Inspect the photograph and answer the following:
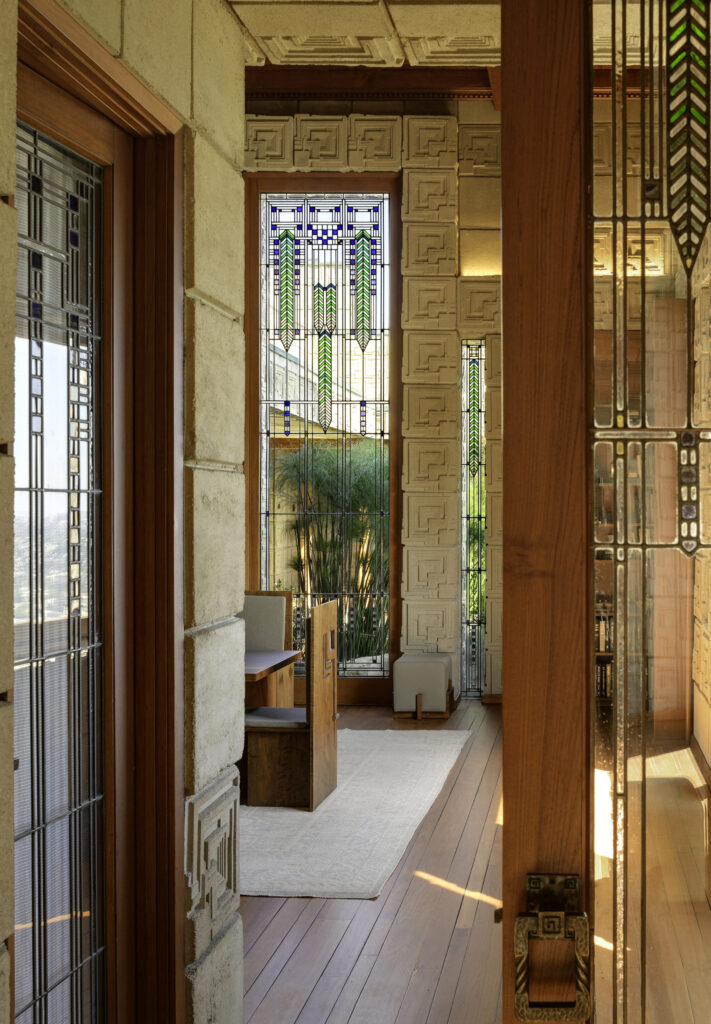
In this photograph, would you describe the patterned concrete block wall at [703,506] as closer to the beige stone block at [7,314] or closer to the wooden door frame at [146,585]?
the beige stone block at [7,314]

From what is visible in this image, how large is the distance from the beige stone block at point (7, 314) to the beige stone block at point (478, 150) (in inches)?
251

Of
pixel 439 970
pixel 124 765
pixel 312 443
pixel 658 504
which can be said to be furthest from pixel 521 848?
pixel 312 443

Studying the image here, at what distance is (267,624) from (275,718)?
78 cm

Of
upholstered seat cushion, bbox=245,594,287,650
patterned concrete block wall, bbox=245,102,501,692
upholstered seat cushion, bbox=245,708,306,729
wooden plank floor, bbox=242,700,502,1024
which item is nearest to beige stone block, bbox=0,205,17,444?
wooden plank floor, bbox=242,700,502,1024

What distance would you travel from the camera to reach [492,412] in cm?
730

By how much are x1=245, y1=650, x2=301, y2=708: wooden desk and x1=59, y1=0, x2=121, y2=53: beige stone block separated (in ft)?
10.3

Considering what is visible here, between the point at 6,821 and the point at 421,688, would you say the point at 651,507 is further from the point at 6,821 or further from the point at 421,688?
the point at 421,688

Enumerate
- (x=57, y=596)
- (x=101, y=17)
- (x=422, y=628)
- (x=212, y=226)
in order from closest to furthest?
(x=101, y=17)
(x=57, y=596)
(x=212, y=226)
(x=422, y=628)

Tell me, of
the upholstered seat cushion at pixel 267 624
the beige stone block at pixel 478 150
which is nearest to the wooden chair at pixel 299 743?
the upholstered seat cushion at pixel 267 624

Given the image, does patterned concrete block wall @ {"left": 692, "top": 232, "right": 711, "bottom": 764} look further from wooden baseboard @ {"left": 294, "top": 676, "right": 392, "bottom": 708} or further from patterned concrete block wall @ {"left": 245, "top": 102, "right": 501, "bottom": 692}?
wooden baseboard @ {"left": 294, "top": 676, "right": 392, "bottom": 708}

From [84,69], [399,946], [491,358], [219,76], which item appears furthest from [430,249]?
[84,69]

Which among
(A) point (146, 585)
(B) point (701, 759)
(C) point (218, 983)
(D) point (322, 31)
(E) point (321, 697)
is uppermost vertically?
(D) point (322, 31)

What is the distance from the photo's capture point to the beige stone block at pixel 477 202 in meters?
7.36

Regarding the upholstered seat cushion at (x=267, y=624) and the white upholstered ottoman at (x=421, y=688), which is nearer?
the upholstered seat cushion at (x=267, y=624)
